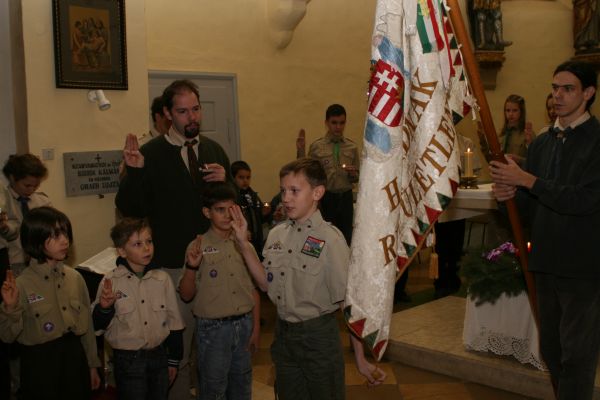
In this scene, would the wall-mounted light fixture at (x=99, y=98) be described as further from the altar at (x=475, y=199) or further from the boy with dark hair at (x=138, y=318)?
the altar at (x=475, y=199)

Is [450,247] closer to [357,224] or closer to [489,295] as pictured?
[489,295]

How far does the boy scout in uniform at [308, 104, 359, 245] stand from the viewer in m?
6.62

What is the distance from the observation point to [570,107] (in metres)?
3.08

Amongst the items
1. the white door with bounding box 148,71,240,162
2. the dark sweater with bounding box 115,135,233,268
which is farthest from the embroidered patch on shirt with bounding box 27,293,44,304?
the white door with bounding box 148,71,240,162

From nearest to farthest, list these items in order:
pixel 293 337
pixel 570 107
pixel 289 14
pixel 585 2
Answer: pixel 293 337 < pixel 570 107 < pixel 289 14 < pixel 585 2

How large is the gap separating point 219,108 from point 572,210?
5.07 metres

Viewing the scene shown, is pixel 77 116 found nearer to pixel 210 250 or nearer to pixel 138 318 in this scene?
pixel 210 250

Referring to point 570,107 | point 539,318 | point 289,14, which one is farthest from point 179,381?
point 289,14

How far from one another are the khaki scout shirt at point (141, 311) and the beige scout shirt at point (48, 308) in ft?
0.31

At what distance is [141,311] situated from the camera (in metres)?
3.20

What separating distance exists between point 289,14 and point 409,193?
5606 mm

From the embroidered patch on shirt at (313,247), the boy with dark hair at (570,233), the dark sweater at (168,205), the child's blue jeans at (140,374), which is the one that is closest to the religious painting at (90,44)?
the dark sweater at (168,205)

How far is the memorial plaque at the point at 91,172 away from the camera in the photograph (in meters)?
5.30

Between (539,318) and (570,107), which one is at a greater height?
(570,107)
